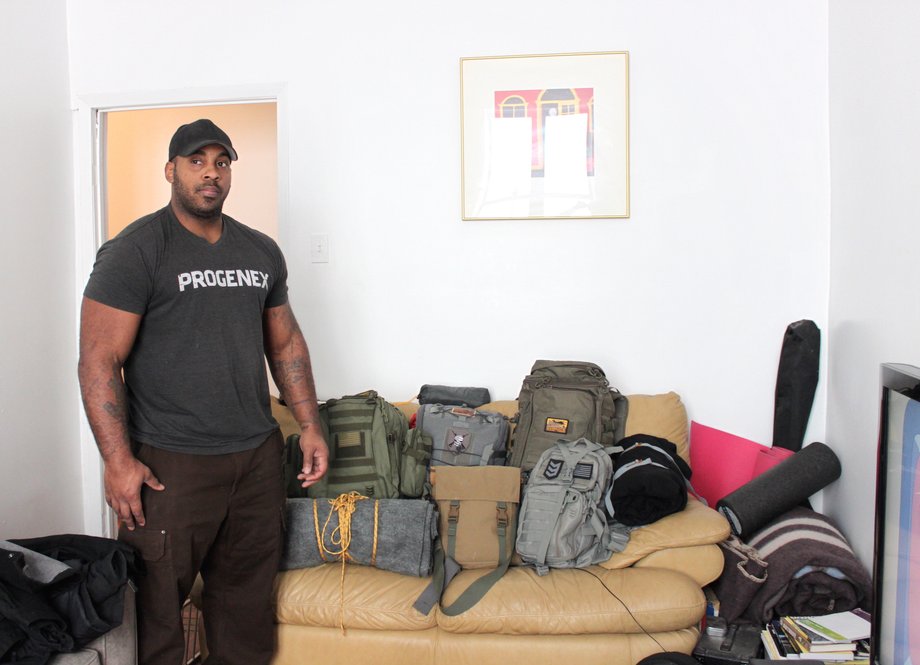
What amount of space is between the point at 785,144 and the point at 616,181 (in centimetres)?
66

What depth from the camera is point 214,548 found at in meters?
2.12

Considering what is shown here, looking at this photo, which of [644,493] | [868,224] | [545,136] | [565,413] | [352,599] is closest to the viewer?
[352,599]

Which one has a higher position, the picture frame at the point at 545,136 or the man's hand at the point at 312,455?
the picture frame at the point at 545,136

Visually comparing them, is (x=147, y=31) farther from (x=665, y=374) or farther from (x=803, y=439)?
(x=803, y=439)

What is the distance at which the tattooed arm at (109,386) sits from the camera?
72.2 inches

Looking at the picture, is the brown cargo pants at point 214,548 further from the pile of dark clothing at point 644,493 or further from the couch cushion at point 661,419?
the couch cushion at point 661,419

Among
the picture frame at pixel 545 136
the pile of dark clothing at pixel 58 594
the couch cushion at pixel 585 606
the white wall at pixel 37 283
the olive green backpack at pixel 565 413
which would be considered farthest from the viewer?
the picture frame at pixel 545 136

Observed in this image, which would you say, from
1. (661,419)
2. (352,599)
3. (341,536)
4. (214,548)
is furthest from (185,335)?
(661,419)

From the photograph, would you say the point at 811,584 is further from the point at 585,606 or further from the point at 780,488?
the point at 585,606

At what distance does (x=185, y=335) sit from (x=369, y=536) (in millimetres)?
853

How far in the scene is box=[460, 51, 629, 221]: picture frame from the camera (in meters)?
2.92

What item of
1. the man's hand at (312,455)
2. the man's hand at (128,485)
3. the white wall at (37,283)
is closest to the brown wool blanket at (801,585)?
the man's hand at (312,455)

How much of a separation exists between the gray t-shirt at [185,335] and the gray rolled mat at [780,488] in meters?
1.58

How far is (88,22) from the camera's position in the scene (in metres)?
3.19
